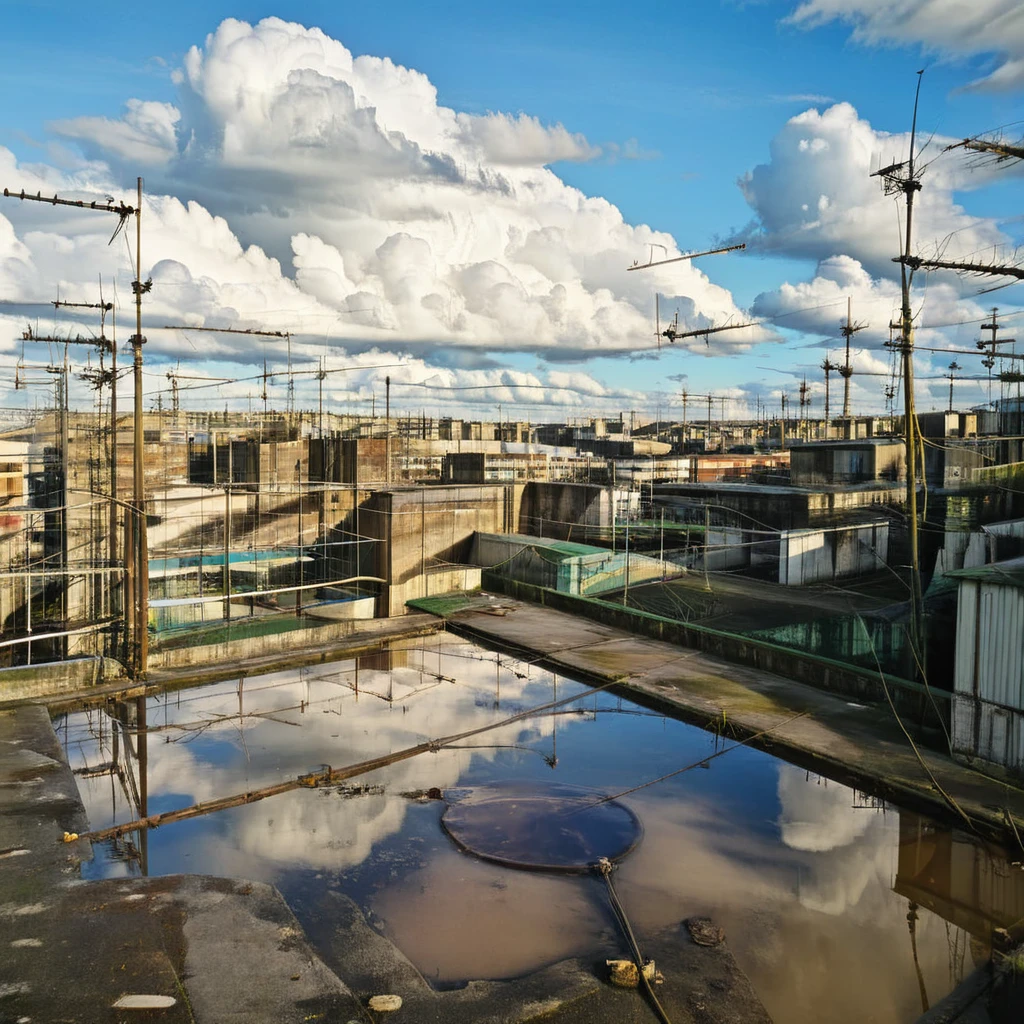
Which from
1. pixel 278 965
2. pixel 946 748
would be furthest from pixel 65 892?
pixel 946 748

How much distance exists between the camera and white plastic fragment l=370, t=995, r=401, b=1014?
22.5ft

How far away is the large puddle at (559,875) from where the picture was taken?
837cm

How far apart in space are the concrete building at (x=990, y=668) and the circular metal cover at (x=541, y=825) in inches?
225

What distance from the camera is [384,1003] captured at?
689cm

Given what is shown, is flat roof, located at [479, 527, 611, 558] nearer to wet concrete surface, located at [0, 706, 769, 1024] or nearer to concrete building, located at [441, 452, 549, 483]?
concrete building, located at [441, 452, 549, 483]

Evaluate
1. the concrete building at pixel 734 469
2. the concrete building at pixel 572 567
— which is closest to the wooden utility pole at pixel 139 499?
the concrete building at pixel 572 567

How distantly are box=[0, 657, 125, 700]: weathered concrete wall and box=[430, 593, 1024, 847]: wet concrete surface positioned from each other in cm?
949

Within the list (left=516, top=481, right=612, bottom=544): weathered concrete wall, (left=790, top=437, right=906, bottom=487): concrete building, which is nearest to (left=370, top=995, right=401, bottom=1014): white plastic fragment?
(left=516, top=481, right=612, bottom=544): weathered concrete wall

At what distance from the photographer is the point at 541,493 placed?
31.9 m

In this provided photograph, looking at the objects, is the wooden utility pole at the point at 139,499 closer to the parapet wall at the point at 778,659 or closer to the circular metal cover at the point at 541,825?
the circular metal cover at the point at 541,825

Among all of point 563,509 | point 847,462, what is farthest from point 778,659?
point 847,462

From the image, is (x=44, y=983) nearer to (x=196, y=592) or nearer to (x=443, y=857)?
(x=443, y=857)

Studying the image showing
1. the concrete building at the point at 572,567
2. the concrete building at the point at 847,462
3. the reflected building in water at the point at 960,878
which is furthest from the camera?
the concrete building at the point at 847,462

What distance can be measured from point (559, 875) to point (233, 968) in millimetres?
4117
